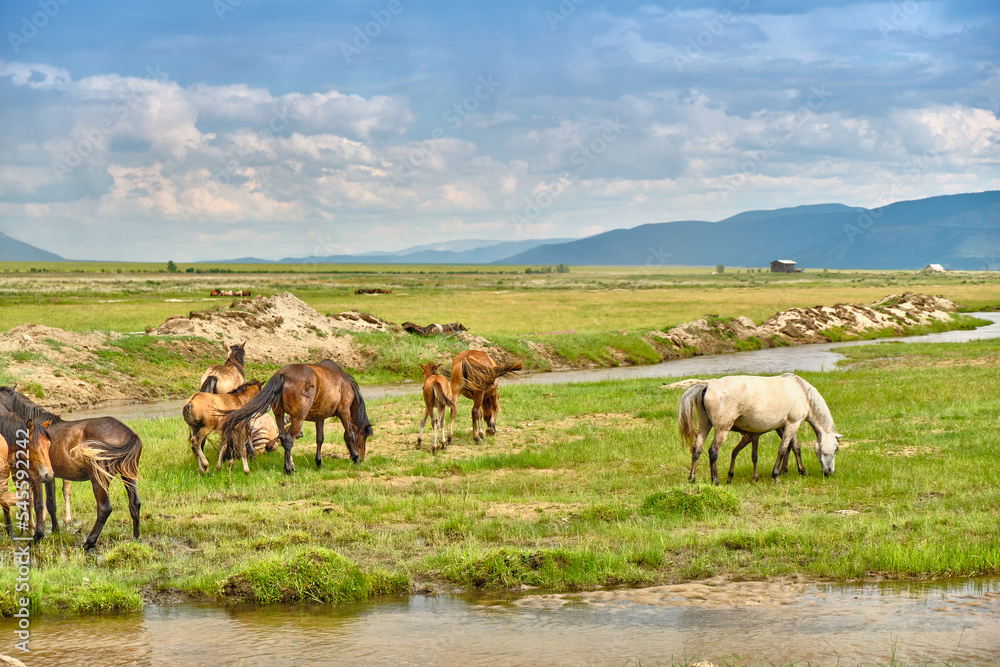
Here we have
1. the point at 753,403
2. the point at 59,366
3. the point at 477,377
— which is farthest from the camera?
the point at 59,366

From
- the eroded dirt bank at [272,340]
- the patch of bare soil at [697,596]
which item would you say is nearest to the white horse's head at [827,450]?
the patch of bare soil at [697,596]

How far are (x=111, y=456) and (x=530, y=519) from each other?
5.62m

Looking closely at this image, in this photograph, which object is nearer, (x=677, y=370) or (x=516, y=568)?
(x=516, y=568)

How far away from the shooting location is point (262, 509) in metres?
11.9

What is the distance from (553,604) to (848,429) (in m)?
11.8

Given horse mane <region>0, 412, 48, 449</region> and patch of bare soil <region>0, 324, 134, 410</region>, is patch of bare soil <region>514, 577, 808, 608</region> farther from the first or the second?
patch of bare soil <region>0, 324, 134, 410</region>

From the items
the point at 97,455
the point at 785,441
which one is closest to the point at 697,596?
the point at 785,441

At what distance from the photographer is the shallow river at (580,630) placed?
279 inches

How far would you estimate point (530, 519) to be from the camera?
448 inches

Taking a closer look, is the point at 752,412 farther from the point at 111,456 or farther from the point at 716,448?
the point at 111,456

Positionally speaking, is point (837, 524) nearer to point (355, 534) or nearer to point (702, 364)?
point (355, 534)

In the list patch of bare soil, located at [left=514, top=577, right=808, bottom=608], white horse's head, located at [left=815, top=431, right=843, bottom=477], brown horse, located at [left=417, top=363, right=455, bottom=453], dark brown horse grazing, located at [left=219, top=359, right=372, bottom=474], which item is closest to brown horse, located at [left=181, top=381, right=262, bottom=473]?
dark brown horse grazing, located at [left=219, top=359, right=372, bottom=474]

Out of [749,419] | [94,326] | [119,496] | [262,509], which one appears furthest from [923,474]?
[94,326]

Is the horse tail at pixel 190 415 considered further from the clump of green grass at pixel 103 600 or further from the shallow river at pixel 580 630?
the shallow river at pixel 580 630
